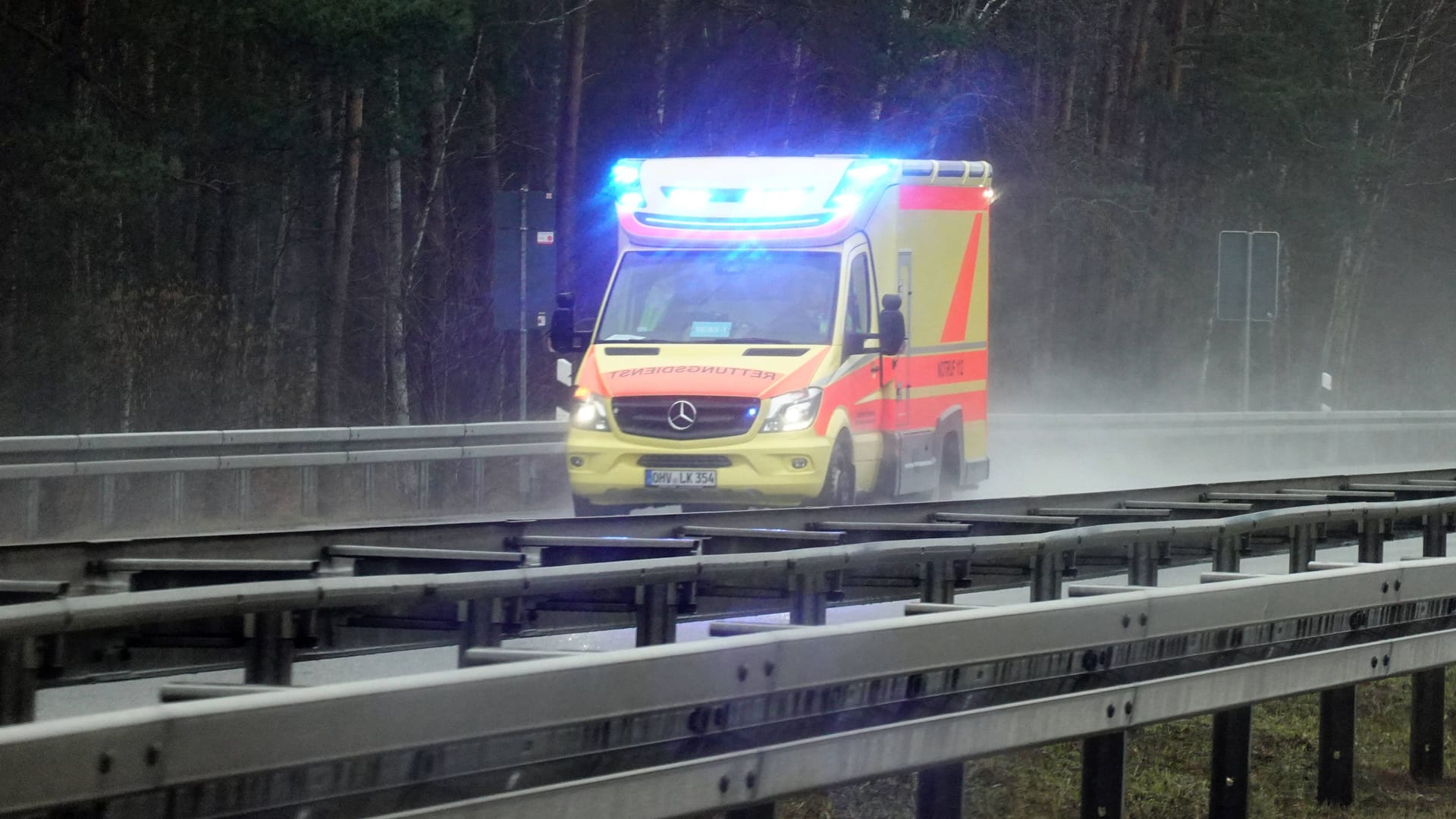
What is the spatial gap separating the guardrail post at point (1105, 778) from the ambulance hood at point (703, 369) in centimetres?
879

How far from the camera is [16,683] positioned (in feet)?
17.2

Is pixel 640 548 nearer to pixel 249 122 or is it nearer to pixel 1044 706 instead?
pixel 1044 706

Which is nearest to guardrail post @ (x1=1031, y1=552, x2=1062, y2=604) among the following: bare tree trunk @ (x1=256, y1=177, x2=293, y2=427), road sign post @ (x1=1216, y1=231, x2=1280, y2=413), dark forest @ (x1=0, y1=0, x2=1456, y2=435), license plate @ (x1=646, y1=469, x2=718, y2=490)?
license plate @ (x1=646, y1=469, x2=718, y2=490)

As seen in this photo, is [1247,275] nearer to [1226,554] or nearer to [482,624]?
[1226,554]

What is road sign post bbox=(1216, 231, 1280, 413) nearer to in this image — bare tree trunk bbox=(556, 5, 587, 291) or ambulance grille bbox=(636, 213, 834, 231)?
bare tree trunk bbox=(556, 5, 587, 291)

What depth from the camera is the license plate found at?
14977 millimetres

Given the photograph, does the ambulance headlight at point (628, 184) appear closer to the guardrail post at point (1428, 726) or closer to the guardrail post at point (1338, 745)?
the guardrail post at point (1428, 726)

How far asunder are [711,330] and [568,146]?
1898cm

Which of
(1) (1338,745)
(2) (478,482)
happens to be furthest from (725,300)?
(1) (1338,745)

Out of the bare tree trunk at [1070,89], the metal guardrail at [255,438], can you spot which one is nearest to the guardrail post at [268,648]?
the metal guardrail at [255,438]

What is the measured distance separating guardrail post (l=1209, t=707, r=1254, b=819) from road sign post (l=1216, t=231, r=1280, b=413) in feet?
79.5

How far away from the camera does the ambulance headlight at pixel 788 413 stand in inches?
585

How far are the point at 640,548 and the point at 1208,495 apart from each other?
17.0 feet

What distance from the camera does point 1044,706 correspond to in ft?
18.5
